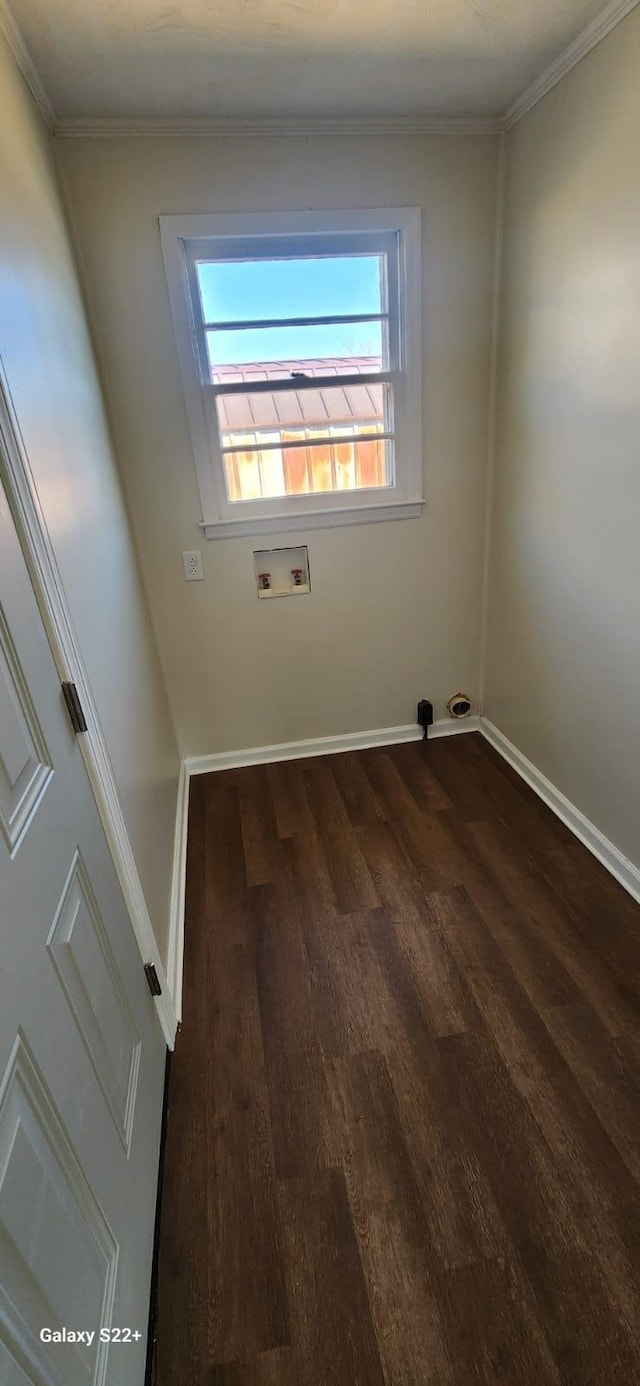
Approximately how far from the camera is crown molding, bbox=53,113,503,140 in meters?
1.81

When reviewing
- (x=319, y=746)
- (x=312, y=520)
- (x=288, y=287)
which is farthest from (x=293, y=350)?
(x=319, y=746)

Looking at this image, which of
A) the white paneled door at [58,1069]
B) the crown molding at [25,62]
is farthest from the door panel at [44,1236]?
the crown molding at [25,62]

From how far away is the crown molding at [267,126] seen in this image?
181 centimetres

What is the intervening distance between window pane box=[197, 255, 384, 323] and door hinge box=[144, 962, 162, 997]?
6.95 feet

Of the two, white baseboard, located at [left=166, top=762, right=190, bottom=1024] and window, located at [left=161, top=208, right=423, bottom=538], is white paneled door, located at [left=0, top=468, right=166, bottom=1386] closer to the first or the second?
white baseboard, located at [left=166, top=762, right=190, bottom=1024]

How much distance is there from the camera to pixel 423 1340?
1035mm

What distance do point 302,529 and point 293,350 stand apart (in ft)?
2.12

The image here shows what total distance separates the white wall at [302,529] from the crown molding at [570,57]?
148 millimetres

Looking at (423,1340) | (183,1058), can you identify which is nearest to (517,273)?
(183,1058)

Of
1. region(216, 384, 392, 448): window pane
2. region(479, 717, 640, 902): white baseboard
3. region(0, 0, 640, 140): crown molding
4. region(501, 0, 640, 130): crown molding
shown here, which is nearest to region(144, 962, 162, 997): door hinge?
region(479, 717, 640, 902): white baseboard

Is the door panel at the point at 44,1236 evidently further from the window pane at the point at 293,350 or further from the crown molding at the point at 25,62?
the window pane at the point at 293,350

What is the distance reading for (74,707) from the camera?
3.59 feet

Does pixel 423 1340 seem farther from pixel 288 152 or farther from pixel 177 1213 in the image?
pixel 288 152

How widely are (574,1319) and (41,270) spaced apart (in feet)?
7.87
